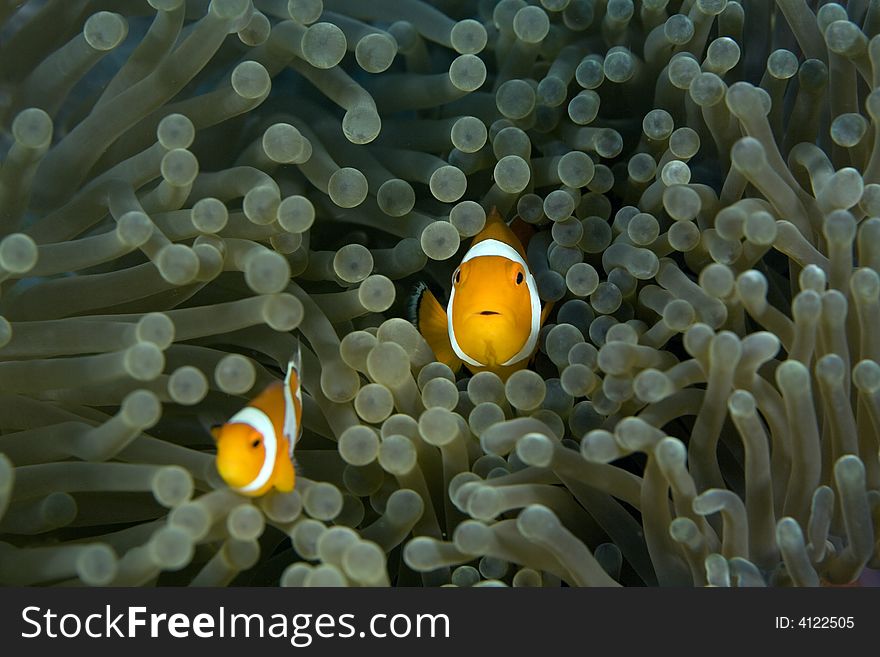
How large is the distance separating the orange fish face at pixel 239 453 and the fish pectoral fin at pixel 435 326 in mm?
427

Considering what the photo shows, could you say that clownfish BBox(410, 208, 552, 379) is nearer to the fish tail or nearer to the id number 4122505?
the fish tail

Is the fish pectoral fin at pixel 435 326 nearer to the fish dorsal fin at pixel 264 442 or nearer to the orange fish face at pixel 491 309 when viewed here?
the orange fish face at pixel 491 309

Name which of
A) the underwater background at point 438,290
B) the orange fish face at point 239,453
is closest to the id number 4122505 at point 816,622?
the underwater background at point 438,290

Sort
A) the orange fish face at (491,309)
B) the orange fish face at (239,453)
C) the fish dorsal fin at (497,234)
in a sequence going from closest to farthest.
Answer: the orange fish face at (239,453), the orange fish face at (491,309), the fish dorsal fin at (497,234)

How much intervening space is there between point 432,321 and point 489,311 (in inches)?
6.6

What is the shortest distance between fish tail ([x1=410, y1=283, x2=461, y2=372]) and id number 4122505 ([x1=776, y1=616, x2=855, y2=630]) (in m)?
0.55

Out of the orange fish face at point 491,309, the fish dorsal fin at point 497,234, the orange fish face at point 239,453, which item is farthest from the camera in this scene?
the fish dorsal fin at point 497,234

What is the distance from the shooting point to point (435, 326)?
126cm

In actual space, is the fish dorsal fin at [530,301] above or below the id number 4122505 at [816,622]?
above

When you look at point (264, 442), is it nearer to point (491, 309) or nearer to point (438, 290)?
point (491, 309)

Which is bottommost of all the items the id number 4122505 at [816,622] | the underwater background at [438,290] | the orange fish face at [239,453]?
the id number 4122505 at [816,622]

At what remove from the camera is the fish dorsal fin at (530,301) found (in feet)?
3.87

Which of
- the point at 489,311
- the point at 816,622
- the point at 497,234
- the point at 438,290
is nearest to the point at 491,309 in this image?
the point at 489,311

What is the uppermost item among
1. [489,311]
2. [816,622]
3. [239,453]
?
[489,311]
